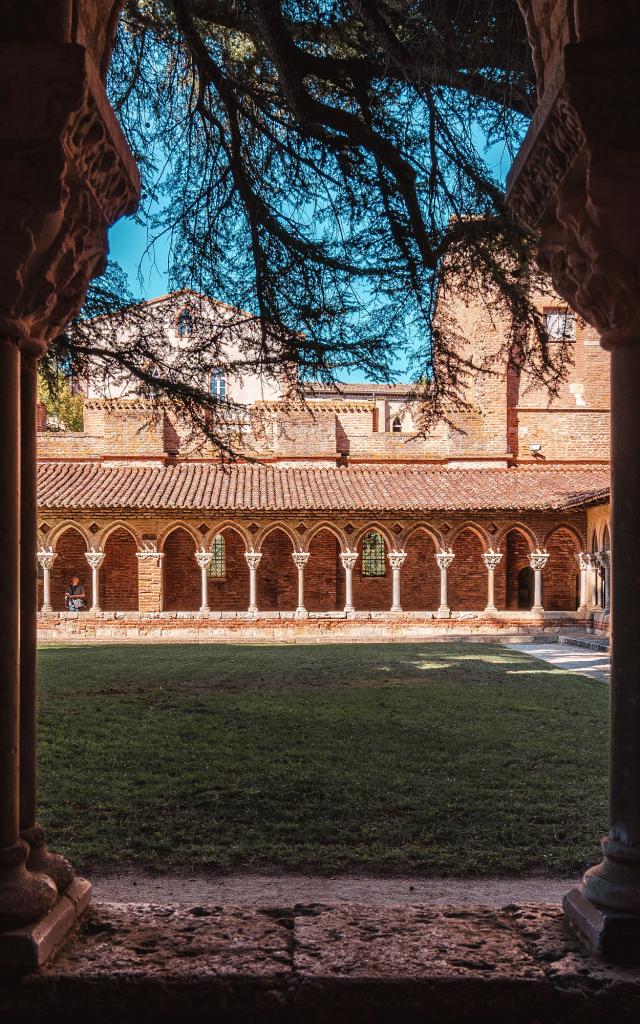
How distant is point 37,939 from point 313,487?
Result: 2338 centimetres

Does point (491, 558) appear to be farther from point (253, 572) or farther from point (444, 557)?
point (253, 572)

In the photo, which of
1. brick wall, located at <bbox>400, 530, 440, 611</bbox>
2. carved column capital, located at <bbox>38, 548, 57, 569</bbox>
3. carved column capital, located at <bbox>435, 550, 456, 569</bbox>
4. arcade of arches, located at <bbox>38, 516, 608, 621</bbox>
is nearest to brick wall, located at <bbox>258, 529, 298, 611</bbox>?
arcade of arches, located at <bbox>38, 516, 608, 621</bbox>

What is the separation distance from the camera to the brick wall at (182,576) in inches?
1057

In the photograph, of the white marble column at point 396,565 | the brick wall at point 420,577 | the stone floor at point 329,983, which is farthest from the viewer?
the brick wall at point 420,577

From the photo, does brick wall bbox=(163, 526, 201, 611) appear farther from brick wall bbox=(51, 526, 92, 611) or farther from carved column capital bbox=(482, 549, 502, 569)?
carved column capital bbox=(482, 549, 502, 569)

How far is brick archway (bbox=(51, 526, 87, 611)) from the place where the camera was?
26.7 m

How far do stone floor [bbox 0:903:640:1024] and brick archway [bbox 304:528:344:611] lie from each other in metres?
24.8

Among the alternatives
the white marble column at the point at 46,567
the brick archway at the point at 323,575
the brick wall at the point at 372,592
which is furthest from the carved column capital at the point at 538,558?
the white marble column at the point at 46,567

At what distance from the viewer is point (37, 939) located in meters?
2.16

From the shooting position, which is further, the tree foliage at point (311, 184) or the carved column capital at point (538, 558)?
the carved column capital at point (538, 558)

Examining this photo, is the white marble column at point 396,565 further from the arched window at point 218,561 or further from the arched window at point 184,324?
the arched window at point 184,324

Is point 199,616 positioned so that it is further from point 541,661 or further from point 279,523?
point 541,661

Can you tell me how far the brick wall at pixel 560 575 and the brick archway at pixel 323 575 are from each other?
6.46m
